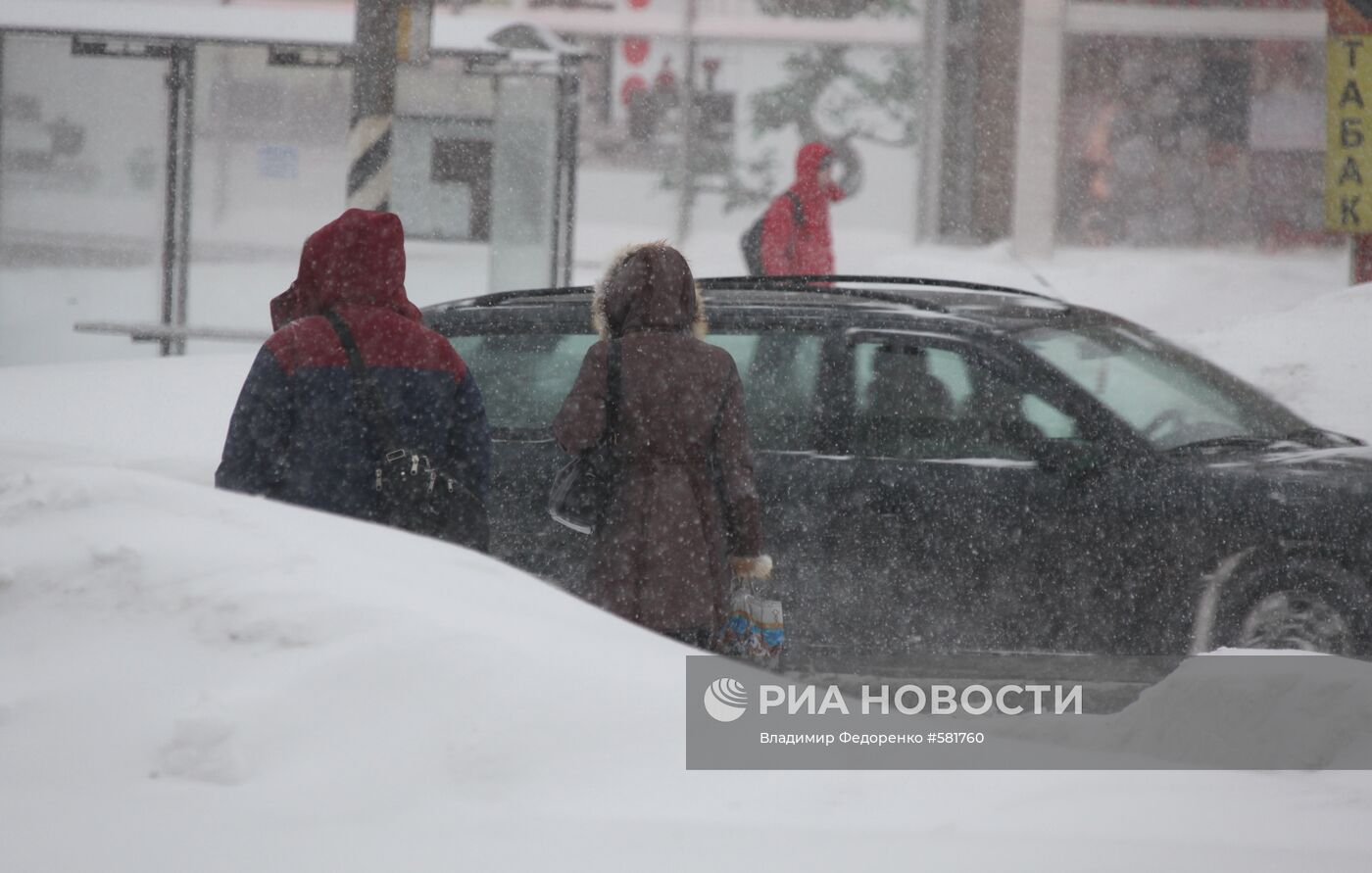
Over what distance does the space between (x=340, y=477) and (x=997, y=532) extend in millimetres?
2304

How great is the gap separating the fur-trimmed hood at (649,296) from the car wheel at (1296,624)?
6.99ft

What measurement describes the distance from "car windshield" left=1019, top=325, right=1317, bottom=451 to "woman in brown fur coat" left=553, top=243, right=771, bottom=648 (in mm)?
1578

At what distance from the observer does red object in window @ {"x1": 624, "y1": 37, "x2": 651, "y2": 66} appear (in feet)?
124

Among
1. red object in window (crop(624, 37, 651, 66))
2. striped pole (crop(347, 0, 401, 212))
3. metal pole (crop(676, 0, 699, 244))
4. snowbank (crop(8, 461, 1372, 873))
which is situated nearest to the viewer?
snowbank (crop(8, 461, 1372, 873))

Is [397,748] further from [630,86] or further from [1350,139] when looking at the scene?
[630,86]

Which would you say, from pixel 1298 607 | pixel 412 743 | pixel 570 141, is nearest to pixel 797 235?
pixel 570 141

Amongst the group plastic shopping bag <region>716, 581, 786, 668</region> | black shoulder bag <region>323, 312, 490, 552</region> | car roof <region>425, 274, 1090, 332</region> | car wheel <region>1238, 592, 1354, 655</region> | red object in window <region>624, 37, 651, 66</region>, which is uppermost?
red object in window <region>624, 37, 651, 66</region>

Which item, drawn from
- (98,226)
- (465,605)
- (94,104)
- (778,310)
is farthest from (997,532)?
(98,226)

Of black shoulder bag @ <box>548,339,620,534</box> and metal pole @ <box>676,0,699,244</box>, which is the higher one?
metal pole @ <box>676,0,699,244</box>

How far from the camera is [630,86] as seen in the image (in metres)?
37.8

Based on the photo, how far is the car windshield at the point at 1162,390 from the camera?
5.56 m

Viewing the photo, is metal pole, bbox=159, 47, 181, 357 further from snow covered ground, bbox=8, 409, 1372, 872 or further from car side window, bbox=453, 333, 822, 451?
snow covered ground, bbox=8, 409, 1372, 872

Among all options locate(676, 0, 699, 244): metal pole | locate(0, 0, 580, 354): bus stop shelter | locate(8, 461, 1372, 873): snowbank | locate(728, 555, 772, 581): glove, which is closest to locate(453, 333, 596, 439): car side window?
locate(728, 555, 772, 581): glove

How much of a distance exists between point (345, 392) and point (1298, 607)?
3141 millimetres
